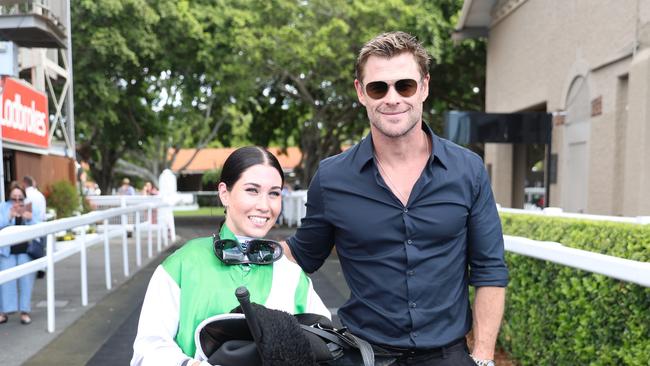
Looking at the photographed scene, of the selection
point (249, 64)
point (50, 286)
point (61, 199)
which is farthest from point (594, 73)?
point (249, 64)

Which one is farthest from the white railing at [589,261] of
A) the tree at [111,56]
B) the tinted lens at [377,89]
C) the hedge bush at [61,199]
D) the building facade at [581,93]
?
the tree at [111,56]

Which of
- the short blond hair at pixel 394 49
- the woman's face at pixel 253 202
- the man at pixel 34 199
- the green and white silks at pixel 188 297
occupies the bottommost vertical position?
the man at pixel 34 199

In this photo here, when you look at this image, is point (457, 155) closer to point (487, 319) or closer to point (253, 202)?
point (487, 319)

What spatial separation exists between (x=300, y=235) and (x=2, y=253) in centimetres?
583

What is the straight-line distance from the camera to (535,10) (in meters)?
12.7

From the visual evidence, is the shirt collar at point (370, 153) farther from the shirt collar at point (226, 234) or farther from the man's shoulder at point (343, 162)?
the shirt collar at point (226, 234)

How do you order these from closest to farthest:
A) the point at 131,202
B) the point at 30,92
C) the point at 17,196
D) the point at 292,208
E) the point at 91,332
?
the point at 91,332
the point at 17,196
the point at 30,92
the point at 131,202
the point at 292,208

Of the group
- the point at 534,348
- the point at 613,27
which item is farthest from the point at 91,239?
the point at 613,27

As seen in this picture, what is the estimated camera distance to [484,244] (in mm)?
2312

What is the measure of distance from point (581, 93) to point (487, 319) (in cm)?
918

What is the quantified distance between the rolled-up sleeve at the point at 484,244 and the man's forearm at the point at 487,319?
3cm

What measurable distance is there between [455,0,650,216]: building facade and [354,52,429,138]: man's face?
680cm

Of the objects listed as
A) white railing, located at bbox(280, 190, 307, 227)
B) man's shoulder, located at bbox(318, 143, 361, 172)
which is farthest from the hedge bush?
man's shoulder, located at bbox(318, 143, 361, 172)

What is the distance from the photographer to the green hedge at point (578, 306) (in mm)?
3229
